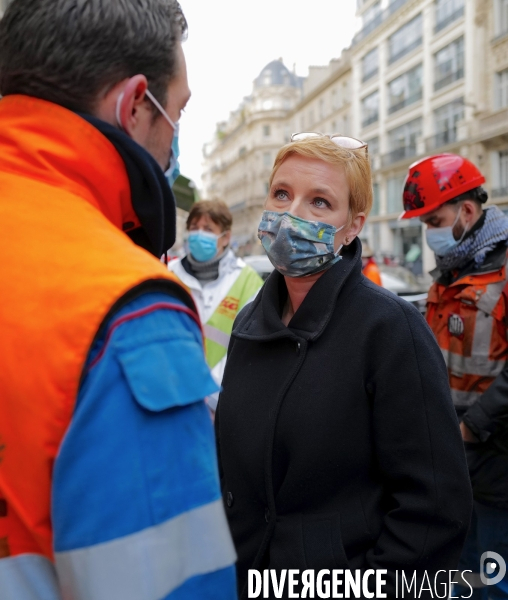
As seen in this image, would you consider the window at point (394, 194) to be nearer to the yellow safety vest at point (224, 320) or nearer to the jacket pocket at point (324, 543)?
the yellow safety vest at point (224, 320)

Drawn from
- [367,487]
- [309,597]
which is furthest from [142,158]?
[309,597]

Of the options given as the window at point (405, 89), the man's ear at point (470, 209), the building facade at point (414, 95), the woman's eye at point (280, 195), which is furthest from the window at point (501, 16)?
the woman's eye at point (280, 195)

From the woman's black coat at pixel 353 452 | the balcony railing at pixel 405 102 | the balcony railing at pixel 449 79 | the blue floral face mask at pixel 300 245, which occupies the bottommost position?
the woman's black coat at pixel 353 452

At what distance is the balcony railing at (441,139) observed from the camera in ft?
95.6

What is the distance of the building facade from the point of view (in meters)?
25.6

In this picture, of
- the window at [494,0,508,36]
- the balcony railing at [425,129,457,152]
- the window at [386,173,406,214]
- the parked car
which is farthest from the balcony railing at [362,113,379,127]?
the parked car

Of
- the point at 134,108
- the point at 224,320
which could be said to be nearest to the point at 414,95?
the point at 224,320

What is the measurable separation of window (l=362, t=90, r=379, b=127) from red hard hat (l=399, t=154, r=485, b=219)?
118 feet

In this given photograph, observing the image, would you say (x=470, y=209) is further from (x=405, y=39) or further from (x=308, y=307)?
(x=405, y=39)

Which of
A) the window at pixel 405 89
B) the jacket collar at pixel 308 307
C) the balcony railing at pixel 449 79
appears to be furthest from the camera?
the window at pixel 405 89

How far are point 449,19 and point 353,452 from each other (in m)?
32.3

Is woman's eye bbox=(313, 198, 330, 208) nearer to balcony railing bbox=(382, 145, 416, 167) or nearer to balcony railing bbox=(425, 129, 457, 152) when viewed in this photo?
balcony railing bbox=(425, 129, 457, 152)

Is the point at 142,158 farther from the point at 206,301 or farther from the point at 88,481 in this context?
the point at 206,301

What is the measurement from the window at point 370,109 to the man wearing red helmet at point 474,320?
36127mm
